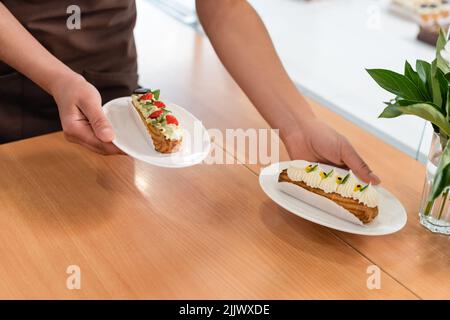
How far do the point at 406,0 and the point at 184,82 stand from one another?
2.22 ft

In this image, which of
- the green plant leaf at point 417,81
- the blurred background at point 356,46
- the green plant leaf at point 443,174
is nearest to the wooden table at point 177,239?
the green plant leaf at point 443,174

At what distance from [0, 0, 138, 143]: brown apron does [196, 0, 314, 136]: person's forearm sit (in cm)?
21

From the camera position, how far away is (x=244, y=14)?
4.97 feet

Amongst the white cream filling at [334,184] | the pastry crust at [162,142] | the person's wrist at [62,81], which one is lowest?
the white cream filling at [334,184]

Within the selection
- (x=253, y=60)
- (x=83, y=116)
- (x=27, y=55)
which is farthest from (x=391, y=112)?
(x=27, y=55)

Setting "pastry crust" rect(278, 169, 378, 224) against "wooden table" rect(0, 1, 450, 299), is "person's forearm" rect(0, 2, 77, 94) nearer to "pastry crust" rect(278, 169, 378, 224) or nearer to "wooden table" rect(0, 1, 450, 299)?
"wooden table" rect(0, 1, 450, 299)

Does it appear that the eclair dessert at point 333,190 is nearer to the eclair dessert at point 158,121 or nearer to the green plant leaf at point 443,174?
the green plant leaf at point 443,174

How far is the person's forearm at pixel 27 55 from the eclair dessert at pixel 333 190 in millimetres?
474

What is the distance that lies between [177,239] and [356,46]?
1.13 meters

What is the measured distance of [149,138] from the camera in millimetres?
1303

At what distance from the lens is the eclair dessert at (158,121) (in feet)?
4.12

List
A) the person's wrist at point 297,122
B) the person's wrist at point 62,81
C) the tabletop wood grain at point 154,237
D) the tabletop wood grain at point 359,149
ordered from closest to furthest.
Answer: the tabletop wood grain at point 154,237, the tabletop wood grain at point 359,149, the person's wrist at point 62,81, the person's wrist at point 297,122

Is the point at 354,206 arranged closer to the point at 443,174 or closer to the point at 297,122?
the point at 443,174

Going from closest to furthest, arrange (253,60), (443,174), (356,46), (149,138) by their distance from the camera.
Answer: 1. (443,174)
2. (149,138)
3. (253,60)
4. (356,46)
